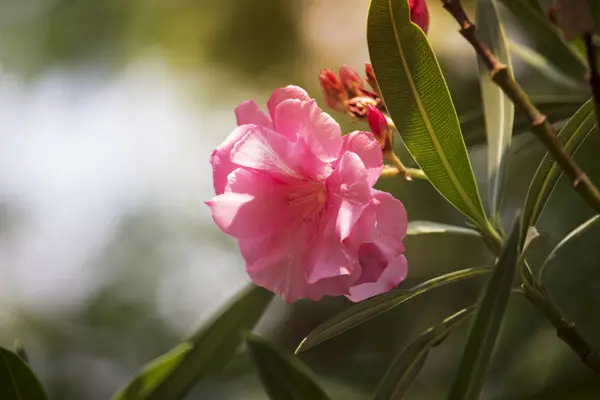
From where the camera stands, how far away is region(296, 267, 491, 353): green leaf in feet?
2.06

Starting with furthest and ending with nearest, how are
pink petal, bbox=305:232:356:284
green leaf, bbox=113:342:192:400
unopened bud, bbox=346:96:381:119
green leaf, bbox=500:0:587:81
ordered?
1. green leaf, bbox=500:0:587:81
2. green leaf, bbox=113:342:192:400
3. unopened bud, bbox=346:96:381:119
4. pink petal, bbox=305:232:356:284

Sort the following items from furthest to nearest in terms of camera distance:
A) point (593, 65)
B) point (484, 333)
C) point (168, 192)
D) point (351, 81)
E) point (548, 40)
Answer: point (168, 192) → point (548, 40) → point (351, 81) → point (484, 333) → point (593, 65)

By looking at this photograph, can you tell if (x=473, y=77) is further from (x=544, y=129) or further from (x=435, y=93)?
(x=544, y=129)

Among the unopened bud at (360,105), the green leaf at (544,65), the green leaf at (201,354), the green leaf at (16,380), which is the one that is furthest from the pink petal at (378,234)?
the green leaf at (544,65)

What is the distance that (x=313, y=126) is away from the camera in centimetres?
61

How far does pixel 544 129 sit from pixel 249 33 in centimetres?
179

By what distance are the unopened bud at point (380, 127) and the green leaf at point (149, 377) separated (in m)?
0.34

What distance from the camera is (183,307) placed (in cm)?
213

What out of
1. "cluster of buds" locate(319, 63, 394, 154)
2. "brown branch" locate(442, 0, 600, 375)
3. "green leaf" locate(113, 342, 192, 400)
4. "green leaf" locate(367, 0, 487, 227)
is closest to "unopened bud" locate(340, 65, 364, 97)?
"cluster of buds" locate(319, 63, 394, 154)

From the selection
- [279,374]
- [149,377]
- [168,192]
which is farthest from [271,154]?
[168,192]

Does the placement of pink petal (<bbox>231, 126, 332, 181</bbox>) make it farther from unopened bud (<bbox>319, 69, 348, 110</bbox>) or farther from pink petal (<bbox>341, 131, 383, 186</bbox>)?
unopened bud (<bbox>319, 69, 348, 110</bbox>)

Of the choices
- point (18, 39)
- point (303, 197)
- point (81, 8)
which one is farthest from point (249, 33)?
point (303, 197)

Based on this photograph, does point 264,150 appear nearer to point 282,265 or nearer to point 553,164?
point 282,265

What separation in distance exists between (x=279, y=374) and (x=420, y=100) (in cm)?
28
